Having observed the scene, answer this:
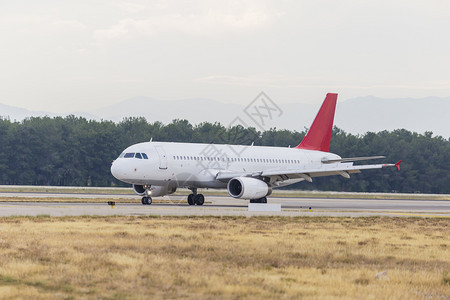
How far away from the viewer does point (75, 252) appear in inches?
763

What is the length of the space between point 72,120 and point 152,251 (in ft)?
447

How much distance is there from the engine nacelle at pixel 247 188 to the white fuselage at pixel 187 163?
186 centimetres

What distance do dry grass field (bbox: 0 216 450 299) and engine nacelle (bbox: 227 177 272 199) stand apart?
16.7 metres

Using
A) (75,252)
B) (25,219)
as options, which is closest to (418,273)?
(75,252)

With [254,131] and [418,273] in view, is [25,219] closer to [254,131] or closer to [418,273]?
[418,273]

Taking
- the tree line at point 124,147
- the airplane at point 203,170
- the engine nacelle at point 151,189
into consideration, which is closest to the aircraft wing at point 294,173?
the airplane at point 203,170

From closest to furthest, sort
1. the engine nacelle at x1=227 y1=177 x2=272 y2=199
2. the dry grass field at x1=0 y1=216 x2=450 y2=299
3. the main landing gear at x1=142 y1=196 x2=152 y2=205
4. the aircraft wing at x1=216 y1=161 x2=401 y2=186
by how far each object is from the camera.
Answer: the dry grass field at x1=0 y1=216 x2=450 y2=299 < the main landing gear at x1=142 y1=196 x2=152 y2=205 < the engine nacelle at x1=227 y1=177 x2=272 y2=199 < the aircraft wing at x1=216 y1=161 x2=401 y2=186

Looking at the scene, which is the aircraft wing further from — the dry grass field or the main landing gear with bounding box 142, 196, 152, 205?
the dry grass field

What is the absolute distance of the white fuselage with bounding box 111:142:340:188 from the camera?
4659cm

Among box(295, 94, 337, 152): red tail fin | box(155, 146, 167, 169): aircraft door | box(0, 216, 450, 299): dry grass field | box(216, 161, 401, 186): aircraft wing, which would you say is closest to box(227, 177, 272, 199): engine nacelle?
box(216, 161, 401, 186): aircraft wing

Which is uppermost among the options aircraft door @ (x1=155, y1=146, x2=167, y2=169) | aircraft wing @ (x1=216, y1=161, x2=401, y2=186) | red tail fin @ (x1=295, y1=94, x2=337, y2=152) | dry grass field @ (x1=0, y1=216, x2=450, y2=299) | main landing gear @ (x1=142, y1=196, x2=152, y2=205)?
red tail fin @ (x1=295, y1=94, x2=337, y2=152)

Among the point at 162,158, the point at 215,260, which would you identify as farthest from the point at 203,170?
the point at 215,260

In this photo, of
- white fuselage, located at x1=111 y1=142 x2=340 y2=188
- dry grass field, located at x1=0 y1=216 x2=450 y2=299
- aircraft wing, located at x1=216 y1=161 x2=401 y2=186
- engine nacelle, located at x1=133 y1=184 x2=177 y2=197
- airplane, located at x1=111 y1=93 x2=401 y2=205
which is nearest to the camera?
dry grass field, located at x1=0 y1=216 x2=450 y2=299

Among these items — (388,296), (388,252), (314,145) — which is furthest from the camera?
(314,145)
